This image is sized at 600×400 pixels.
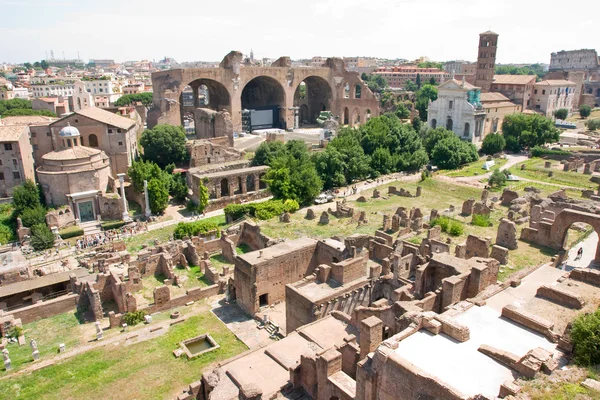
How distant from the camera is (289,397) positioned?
16547 millimetres

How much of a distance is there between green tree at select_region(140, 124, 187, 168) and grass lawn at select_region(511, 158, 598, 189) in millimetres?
40793

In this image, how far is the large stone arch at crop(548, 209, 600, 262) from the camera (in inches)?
1068

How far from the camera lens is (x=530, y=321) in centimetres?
1579

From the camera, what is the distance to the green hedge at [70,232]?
125 ft

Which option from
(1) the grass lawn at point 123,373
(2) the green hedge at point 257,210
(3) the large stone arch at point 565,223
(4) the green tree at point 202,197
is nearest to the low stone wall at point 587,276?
(3) the large stone arch at point 565,223

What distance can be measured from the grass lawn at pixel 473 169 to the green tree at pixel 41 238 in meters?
43.2

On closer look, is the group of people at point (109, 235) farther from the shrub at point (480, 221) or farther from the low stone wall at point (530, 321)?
the low stone wall at point (530, 321)

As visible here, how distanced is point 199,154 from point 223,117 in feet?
40.1

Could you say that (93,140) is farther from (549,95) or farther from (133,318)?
(549,95)

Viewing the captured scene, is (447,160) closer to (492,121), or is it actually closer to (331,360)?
(492,121)

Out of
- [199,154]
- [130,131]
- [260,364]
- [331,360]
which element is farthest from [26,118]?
[331,360]

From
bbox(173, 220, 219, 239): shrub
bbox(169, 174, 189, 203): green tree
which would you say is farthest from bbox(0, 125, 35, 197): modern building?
bbox(173, 220, 219, 239): shrub

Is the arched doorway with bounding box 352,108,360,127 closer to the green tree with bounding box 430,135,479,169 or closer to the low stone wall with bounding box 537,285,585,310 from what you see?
the green tree with bounding box 430,135,479,169

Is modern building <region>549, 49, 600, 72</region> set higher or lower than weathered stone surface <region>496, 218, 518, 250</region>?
higher
